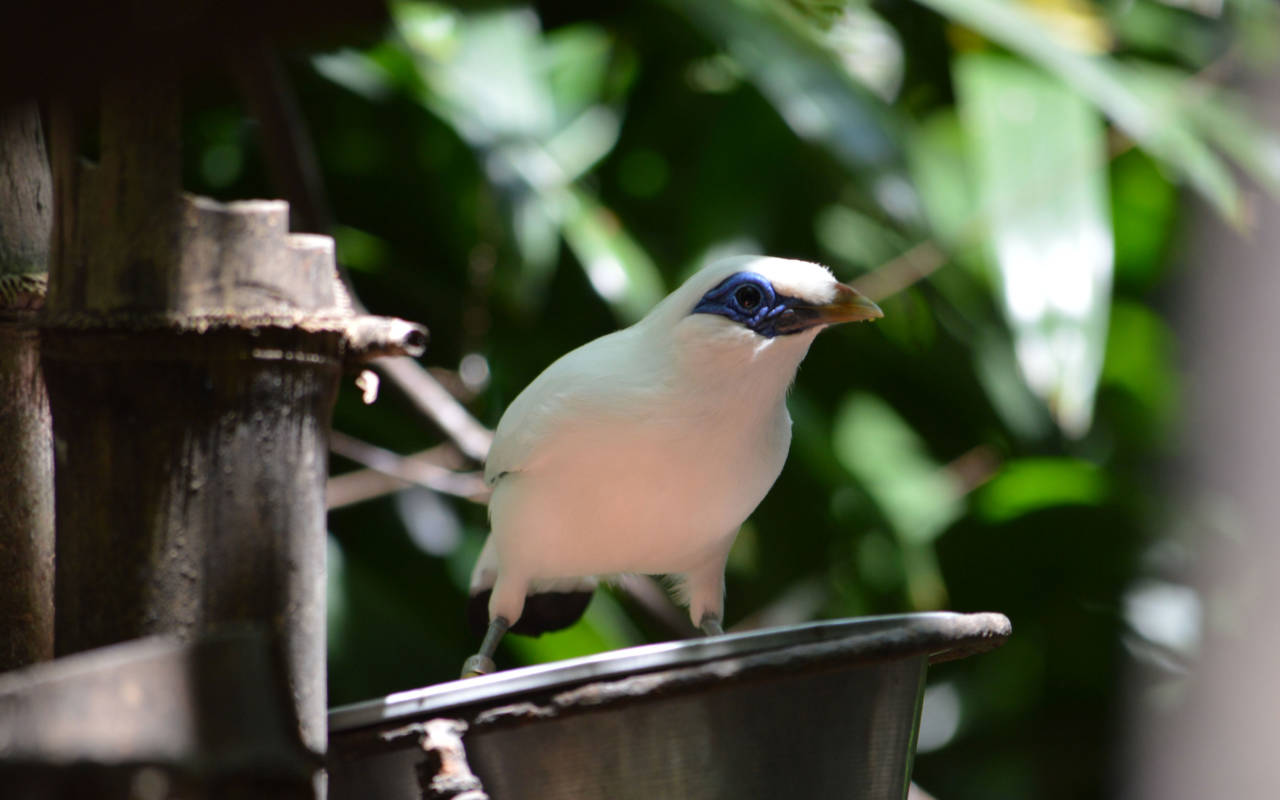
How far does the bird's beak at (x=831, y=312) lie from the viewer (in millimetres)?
1658

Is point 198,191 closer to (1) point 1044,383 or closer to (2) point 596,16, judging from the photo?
(2) point 596,16

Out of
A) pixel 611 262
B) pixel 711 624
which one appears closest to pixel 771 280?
pixel 711 624

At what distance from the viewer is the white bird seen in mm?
1656

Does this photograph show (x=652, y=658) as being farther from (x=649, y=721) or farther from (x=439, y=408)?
(x=439, y=408)

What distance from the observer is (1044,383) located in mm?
2852

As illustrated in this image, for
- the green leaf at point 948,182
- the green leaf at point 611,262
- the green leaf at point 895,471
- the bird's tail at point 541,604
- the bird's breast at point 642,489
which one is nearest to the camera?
the bird's breast at point 642,489

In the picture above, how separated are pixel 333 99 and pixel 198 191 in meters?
0.54

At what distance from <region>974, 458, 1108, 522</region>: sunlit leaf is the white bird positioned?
235 centimetres

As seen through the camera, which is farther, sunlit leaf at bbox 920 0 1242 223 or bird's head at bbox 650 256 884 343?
sunlit leaf at bbox 920 0 1242 223

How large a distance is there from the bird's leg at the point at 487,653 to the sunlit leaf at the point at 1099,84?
211cm

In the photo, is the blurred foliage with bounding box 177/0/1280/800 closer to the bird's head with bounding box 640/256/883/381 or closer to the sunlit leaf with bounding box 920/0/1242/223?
the sunlit leaf with bounding box 920/0/1242/223

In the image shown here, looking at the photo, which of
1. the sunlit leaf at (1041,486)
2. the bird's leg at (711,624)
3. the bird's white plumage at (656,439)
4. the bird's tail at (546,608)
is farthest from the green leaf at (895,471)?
the bird's white plumage at (656,439)

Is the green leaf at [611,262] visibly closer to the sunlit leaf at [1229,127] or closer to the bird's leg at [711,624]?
the sunlit leaf at [1229,127]

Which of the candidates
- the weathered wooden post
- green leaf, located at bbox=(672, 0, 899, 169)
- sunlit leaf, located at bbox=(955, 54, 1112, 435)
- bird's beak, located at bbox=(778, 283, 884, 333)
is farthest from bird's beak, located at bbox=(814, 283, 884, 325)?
green leaf, located at bbox=(672, 0, 899, 169)
